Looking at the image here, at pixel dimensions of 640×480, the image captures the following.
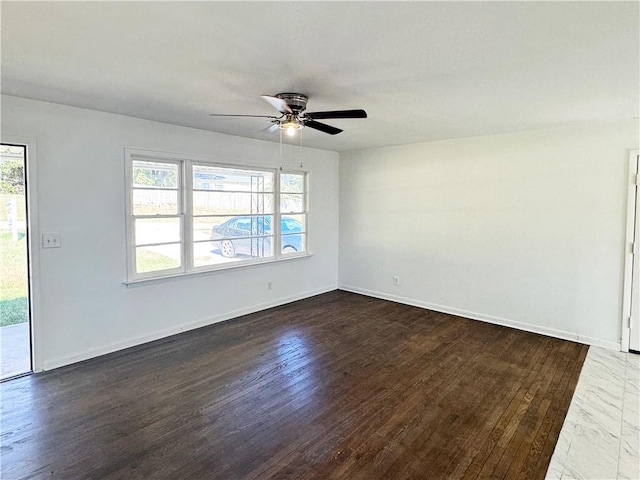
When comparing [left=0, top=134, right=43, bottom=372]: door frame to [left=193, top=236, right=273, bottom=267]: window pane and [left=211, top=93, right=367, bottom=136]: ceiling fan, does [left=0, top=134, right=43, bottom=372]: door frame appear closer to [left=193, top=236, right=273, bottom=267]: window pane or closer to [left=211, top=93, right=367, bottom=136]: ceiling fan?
[left=193, top=236, right=273, bottom=267]: window pane

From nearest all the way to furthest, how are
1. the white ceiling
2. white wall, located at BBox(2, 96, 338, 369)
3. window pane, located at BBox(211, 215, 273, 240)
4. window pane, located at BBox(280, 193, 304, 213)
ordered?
the white ceiling, white wall, located at BBox(2, 96, 338, 369), window pane, located at BBox(211, 215, 273, 240), window pane, located at BBox(280, 193, 304, 213)

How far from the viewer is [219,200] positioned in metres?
4.79

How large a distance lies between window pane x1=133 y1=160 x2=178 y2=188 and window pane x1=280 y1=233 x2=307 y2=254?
1917 millimetres

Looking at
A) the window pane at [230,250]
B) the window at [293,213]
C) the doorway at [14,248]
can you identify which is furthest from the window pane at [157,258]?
the window at [293,213]

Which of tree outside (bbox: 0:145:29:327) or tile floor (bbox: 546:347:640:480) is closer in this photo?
tile floor (bbox: 546:347:640:480)

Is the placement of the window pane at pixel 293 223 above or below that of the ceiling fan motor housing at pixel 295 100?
below

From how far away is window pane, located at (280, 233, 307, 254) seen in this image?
570cm

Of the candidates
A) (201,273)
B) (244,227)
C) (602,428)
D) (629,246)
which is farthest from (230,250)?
(629,246)

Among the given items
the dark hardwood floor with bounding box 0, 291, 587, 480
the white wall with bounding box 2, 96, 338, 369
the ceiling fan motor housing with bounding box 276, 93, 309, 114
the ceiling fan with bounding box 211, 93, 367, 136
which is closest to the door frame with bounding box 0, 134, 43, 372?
the white wall with bounding box 2, 96, 338, 369

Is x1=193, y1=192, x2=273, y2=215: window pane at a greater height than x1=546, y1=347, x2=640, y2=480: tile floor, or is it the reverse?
x1=193, y1=192, x2=273, y2=215: window pane

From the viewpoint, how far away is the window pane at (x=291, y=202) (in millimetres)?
5578

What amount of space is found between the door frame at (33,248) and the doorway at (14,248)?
0.03 meters

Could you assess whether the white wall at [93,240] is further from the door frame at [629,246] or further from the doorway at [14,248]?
the door frame at [629,246]

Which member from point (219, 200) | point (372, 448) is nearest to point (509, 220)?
point (372, 448)
